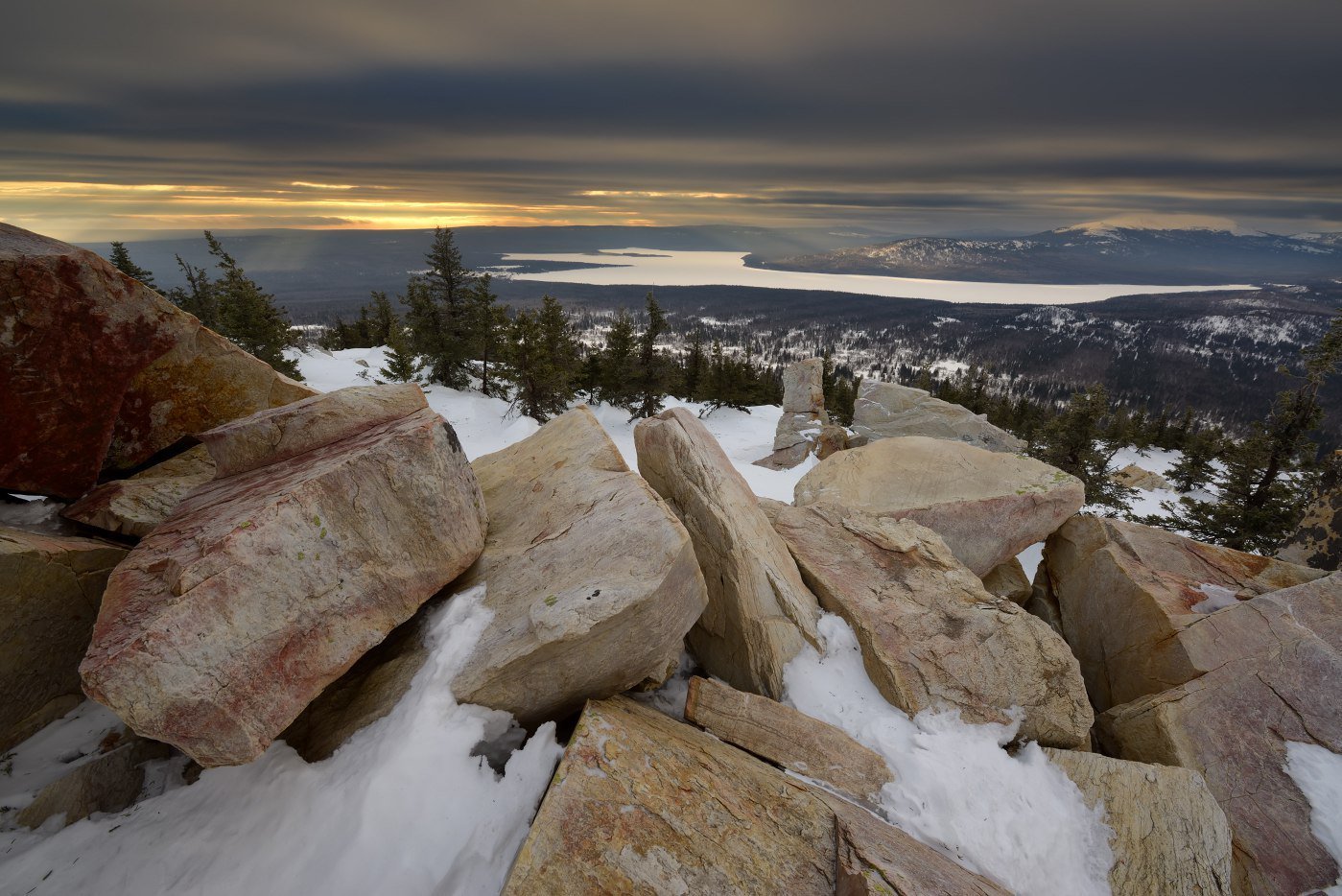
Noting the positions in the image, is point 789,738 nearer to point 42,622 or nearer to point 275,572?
point 275,572

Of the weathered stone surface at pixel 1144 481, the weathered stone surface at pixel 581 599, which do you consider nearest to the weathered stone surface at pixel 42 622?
the weathered stone surface at pixel 581 599

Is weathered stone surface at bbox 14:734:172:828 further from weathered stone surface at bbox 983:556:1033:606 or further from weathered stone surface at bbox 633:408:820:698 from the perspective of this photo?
weathered stone surface at bbox 983:556:1033:606

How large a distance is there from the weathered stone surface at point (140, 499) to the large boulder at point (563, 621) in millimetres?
3718

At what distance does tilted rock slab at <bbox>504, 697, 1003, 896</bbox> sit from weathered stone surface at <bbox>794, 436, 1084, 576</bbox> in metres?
6.95

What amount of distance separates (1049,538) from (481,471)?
14.1 m

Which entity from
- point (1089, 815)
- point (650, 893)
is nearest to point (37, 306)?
point (650, 893)

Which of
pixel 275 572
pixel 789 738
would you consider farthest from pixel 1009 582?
pixel 275 572

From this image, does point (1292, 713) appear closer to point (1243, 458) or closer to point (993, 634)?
point (993, 634)

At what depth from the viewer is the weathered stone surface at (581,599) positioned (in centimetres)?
637

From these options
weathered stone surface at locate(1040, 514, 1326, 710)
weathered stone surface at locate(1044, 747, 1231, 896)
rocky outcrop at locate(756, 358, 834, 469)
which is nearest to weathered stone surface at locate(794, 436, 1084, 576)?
weathered stone surface at locate(1040, 514, 1326, 710)

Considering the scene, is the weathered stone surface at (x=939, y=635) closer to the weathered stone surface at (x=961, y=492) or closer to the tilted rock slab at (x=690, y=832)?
the weathered stone surface at (x=961, y=492)

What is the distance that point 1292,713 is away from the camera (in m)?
8.36

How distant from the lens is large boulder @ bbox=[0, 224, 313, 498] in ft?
21.4

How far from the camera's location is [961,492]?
13555 mm
